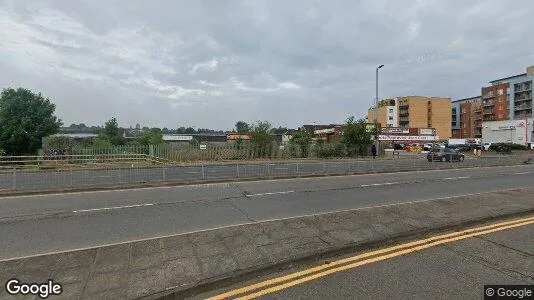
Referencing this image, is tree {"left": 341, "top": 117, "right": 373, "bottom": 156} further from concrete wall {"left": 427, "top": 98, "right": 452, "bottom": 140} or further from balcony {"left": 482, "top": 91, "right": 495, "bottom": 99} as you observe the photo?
balcony {"left": 482, "top": 91, "right": 495, "bottom": 99}

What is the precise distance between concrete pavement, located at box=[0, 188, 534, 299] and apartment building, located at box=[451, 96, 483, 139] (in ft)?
453

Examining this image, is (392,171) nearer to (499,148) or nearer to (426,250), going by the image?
(426,250)

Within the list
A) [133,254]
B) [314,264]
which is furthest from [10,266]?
[314,264]

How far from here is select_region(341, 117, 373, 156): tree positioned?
42938mm

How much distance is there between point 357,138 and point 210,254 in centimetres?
3947

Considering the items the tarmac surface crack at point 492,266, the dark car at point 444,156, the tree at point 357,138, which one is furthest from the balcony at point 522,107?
the tarmac surface crack at point 492,266

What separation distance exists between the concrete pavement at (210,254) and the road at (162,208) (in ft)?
2.70

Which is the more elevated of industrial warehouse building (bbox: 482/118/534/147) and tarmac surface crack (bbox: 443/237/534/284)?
industrial warehouse building (bbox: 482/118/534/147)

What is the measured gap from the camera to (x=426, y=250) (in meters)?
5.95

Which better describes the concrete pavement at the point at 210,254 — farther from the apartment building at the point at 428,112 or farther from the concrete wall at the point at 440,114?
the concrete wall at the point at 440,114

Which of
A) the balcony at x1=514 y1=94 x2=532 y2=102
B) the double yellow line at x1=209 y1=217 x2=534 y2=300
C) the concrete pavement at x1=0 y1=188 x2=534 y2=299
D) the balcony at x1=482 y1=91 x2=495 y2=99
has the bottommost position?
the double yellow line at x1=209 y1=217 x2=534 y2=300

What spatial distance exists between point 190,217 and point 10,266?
423cm

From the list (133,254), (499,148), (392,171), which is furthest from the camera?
(499,148)

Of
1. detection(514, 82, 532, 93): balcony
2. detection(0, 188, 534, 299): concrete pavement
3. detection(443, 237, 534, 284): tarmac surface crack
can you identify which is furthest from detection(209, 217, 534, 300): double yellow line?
detection(514, 82, 532, 93): balcony
